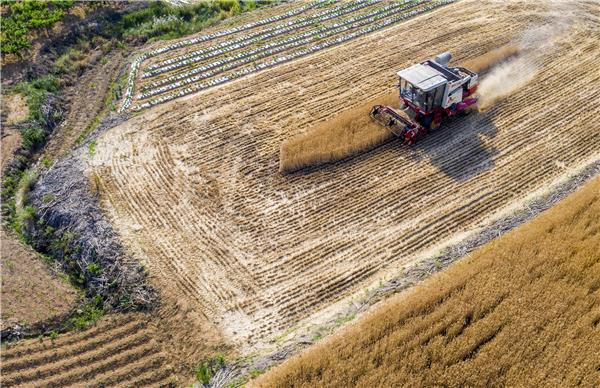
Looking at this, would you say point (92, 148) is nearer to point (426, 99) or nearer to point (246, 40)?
point (246, 40)

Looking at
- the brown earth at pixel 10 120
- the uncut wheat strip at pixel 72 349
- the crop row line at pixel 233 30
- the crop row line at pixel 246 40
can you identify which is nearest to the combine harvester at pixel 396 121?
the uncut wheat strip at pixel 72 349

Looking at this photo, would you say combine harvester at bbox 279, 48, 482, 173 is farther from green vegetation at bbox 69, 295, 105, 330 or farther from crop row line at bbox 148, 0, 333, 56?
crop row line at bbox 148, 0, 333, 56

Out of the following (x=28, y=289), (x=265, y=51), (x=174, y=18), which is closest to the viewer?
(x=28, y=289)

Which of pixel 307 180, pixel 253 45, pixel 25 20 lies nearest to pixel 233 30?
pixel 253 45

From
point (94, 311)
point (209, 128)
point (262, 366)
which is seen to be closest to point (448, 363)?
point (262, 366)

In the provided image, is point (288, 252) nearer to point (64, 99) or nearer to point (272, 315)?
point (272, 315)

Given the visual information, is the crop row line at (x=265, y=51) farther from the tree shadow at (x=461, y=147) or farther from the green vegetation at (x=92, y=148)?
the tree shadow at (x=461, y=147)
